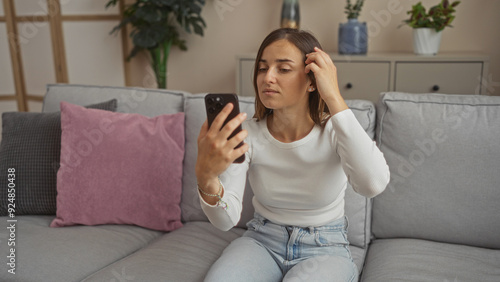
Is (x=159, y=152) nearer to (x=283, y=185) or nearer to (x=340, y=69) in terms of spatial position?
(x=283, y=185)

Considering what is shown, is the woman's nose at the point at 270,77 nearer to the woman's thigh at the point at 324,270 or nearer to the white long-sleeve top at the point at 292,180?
the white long-sleeve top at the point at 292,180

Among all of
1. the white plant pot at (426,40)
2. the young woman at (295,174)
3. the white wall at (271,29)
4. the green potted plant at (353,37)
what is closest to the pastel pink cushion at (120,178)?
the young woman at (295,174)

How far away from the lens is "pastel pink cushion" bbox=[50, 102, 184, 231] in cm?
159

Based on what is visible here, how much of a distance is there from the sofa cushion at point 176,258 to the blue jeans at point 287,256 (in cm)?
17

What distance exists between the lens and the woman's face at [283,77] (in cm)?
114

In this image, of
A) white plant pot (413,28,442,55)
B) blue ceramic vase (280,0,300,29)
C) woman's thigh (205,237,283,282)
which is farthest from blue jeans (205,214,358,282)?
blue ceramic vase (280,0,300,29)

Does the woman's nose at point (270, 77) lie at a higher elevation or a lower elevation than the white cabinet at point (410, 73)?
higher

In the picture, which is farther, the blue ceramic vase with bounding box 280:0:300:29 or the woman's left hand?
the blue ceramic vase with bounding box 280:0:300:29

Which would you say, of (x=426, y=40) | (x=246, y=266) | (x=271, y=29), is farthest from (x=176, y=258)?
(x=271, y=29)

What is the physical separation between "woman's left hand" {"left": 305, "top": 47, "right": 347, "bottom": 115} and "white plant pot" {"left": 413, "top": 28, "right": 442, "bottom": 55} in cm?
156

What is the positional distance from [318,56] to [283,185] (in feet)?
1.21

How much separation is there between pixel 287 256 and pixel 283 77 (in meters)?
0.49

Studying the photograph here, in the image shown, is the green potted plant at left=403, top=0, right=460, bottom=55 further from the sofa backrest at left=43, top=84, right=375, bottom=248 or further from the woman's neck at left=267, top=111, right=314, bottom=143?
the woman's neck at left=267, top=111, right=314, bottom=143

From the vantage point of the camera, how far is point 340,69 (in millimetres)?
2533
